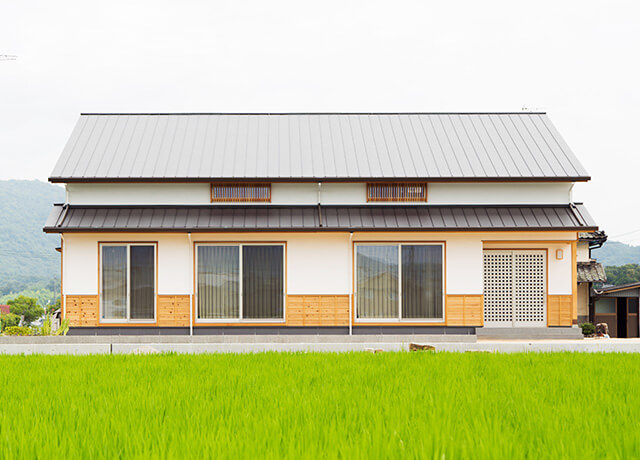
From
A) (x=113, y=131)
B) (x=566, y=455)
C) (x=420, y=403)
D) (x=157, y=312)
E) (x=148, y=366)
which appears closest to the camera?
(x=566, y=455)

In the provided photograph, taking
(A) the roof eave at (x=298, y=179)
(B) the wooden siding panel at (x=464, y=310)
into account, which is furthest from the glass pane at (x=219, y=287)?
(B) the wooden siding panel at (x=464, y=310)

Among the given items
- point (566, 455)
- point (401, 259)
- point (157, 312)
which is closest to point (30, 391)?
point (566, 455)

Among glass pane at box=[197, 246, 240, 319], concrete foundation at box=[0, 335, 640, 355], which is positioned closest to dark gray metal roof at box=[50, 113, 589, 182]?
glass pane at box=[197, 246, 240, 319]

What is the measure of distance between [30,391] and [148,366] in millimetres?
2127

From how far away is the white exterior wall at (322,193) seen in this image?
1817cm

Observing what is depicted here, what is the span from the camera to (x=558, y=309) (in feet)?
59.0

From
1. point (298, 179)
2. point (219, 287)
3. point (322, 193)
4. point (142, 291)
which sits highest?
point (298, 179)

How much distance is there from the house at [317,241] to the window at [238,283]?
0.03m

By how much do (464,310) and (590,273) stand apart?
9.34 m

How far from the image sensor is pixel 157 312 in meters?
17.3

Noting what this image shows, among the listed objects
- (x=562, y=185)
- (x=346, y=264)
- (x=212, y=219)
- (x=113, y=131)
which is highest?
(x=113, y=131)

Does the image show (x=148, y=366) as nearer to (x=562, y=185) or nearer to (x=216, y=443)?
(x=216, y=443)

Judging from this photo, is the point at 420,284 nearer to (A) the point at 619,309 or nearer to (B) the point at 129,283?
(B) the point at 129,283

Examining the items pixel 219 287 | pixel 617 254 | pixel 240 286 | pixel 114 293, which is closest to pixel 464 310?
pixel 240 286
